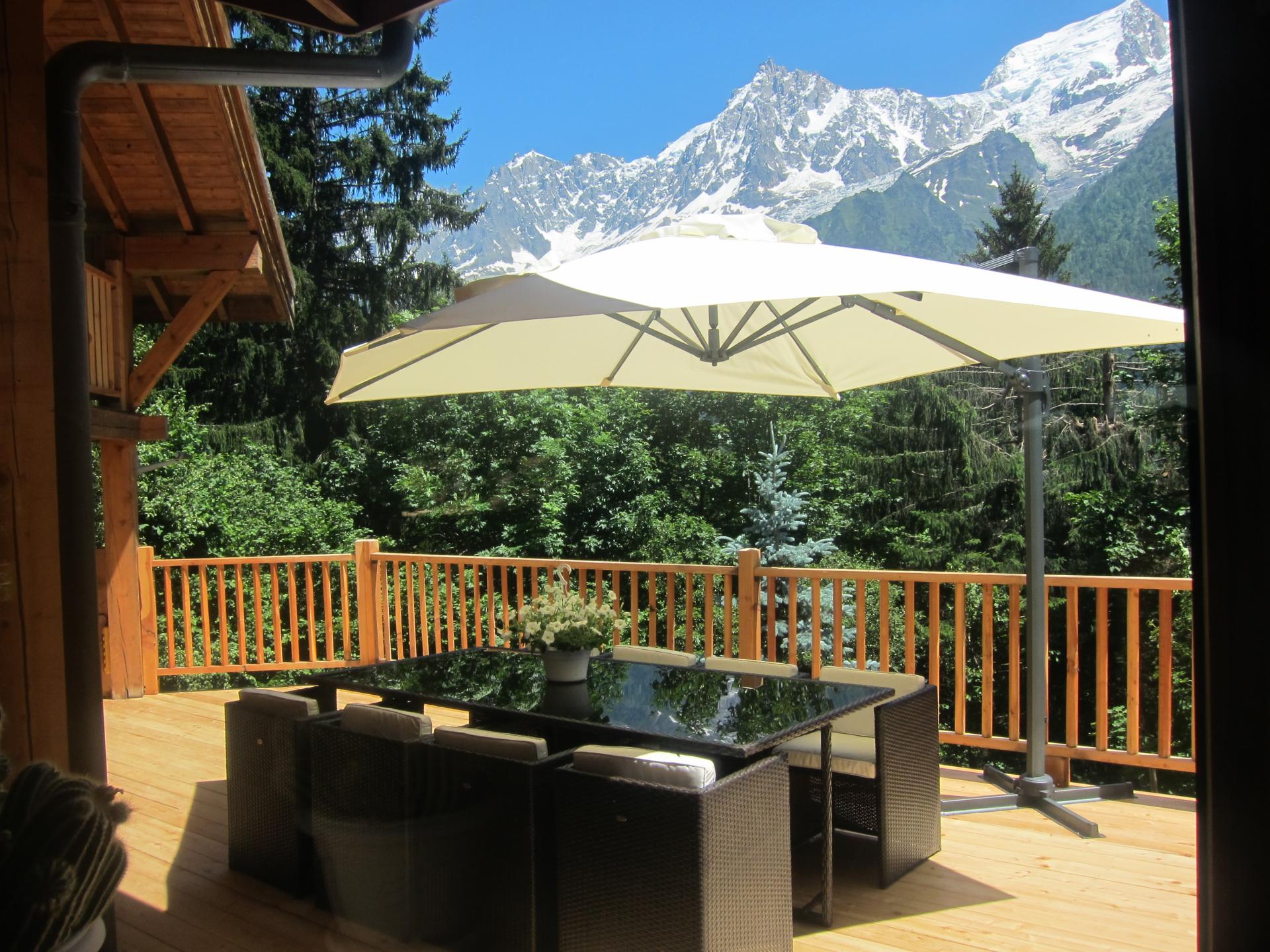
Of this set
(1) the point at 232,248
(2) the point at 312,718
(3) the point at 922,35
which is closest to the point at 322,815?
(2) the point at 312,718

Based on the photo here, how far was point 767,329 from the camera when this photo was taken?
3.78 meters

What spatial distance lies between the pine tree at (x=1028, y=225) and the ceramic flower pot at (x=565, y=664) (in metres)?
1.94

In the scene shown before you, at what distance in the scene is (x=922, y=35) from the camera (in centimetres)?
282

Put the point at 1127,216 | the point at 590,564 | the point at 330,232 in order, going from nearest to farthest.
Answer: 1. the point at 1127,216
2. the point at 590,564
3. the point at 330,232

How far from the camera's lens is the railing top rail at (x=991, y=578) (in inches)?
144

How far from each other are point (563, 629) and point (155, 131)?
3699mm

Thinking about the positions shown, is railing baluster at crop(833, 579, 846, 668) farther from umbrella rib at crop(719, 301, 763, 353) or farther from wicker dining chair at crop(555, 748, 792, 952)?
wicker dining chair at crop(555, 748, 792, 952)

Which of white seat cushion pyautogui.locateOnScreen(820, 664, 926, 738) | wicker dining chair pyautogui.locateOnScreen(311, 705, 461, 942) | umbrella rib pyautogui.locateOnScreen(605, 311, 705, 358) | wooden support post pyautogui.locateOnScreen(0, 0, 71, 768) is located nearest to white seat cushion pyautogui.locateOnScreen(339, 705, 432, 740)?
wicker dining chair pyautogui.locateOnScreen(311, 705, 461, 942)

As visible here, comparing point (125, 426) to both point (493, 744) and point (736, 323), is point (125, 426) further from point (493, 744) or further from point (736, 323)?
point (493, 744)

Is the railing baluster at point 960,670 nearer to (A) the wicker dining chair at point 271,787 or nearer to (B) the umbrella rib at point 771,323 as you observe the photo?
(B) the umbrella rib at point 771,323

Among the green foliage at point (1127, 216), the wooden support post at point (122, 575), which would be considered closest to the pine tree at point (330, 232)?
the wooden support post at point (122, 575)

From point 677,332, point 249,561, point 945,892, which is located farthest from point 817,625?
point 249,561

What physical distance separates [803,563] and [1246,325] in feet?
30.0

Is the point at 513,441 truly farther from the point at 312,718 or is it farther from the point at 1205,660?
the point at 1205,660
